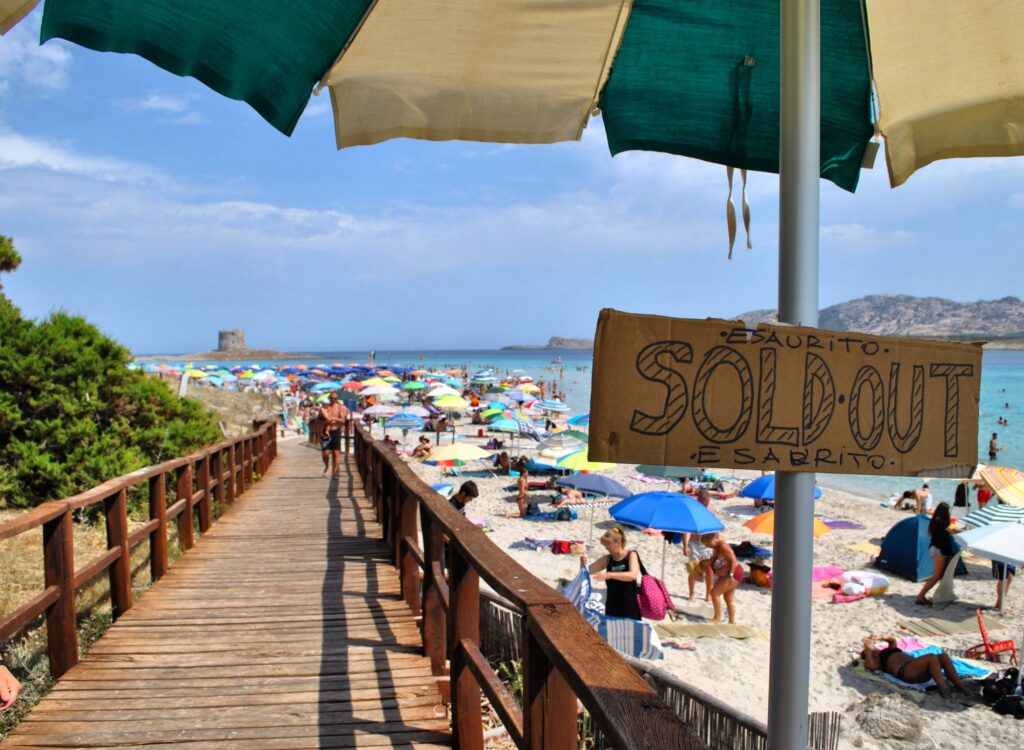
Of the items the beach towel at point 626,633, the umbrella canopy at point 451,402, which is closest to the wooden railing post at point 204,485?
the beach towel at point 626,633

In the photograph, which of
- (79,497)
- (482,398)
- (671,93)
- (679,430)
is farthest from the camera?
(482,398)

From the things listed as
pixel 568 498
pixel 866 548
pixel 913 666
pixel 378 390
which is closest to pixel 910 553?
pixel 866 548

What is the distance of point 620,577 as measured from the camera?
7.14m

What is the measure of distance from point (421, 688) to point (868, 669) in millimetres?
7072

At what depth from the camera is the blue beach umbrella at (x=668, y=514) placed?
9.89 m

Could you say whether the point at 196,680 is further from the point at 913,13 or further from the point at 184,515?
the point at 913,13

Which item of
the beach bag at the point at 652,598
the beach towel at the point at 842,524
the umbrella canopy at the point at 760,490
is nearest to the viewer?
the beach bag at the point at 652,598

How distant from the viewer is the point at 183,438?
9281 millimetres

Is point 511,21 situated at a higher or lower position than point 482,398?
higher

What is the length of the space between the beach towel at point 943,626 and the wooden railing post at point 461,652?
29.9ft

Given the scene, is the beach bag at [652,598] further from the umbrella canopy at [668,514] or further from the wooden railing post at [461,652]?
the wooden railing post at [461,652]

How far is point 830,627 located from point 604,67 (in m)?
9.74

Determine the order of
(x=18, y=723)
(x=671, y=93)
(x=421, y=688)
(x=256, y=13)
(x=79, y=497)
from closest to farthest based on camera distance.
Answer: (x=256, y=13) < (x=671, y=93) < (x=18, y=723) < (x=421, y=688) < (x=79, y=497)

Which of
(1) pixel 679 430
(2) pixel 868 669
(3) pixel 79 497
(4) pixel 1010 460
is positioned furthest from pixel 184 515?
(4) pixel 1010 460
